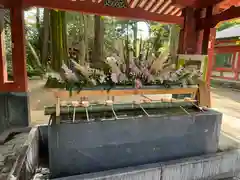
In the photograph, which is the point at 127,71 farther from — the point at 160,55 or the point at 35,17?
the point at 35,17

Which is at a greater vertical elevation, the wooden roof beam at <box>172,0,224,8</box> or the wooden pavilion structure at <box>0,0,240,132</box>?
the wooden roof beam at <box>172,0,224,8</box>

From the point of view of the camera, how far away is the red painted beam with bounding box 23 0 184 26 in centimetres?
364

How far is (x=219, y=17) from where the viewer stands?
369 centimetres

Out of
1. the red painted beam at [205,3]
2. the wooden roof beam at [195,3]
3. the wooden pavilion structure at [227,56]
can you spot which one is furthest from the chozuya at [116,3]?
the wooden pavilion structure at [227,56]

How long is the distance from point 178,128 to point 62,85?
1385 millimetres

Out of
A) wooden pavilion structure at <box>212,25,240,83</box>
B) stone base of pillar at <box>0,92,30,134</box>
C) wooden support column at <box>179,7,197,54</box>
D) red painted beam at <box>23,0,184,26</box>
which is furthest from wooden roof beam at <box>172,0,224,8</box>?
wooden pavilion structure at <box>212,25,240,83</box>

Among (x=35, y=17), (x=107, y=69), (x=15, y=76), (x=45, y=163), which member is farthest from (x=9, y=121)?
(x=35, y=17)

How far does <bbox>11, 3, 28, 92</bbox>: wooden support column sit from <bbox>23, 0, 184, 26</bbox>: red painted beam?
0.27m

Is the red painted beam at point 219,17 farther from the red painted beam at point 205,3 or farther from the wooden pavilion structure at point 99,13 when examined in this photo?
the red painted beam at point 205,3

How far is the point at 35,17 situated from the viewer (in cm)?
1334

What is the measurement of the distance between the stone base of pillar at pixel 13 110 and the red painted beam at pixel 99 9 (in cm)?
185

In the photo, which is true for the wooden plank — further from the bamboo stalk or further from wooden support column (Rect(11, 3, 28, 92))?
wooden support column (Rect(11, 3, 28, 92))

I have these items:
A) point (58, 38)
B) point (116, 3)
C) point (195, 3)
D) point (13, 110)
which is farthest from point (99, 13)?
point (58, 38)

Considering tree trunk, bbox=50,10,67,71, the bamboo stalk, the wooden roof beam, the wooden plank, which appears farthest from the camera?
tree trunk, bbox=50,10,67,71
